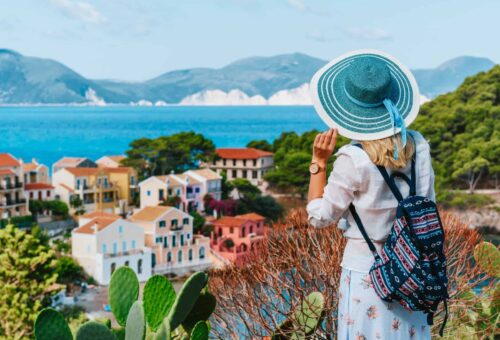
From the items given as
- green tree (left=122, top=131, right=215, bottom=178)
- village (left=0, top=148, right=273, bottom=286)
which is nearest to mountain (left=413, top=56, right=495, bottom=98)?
green tree (left=122, top=131, right=215, bottom=178)

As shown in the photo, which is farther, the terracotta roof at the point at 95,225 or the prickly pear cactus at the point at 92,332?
the terracotta roof at the point at 95,225

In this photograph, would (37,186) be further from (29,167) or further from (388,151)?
(388,151)

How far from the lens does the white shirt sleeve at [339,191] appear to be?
1.24 meters

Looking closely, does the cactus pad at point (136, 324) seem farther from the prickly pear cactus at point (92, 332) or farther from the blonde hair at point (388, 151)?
the blonde hair at point (388, 151)

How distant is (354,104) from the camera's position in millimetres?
1289

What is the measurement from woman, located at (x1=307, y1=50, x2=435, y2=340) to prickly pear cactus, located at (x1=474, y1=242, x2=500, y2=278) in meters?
1.17

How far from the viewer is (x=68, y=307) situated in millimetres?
13953

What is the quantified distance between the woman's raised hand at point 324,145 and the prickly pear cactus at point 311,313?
733 mm

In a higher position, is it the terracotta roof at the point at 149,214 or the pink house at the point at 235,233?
the terracotta roof at the point at 149,214

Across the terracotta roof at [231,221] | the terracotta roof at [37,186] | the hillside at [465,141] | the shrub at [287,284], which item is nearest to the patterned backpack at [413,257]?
the shrub at [287,284]

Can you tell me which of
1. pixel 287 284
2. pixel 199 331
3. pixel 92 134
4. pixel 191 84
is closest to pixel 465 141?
pixel 287 284

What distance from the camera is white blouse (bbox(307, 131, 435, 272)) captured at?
4.06ft

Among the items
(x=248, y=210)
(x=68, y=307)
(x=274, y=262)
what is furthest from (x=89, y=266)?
(x=274, y=262)

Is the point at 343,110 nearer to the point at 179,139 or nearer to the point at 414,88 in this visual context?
the point at 414,88
